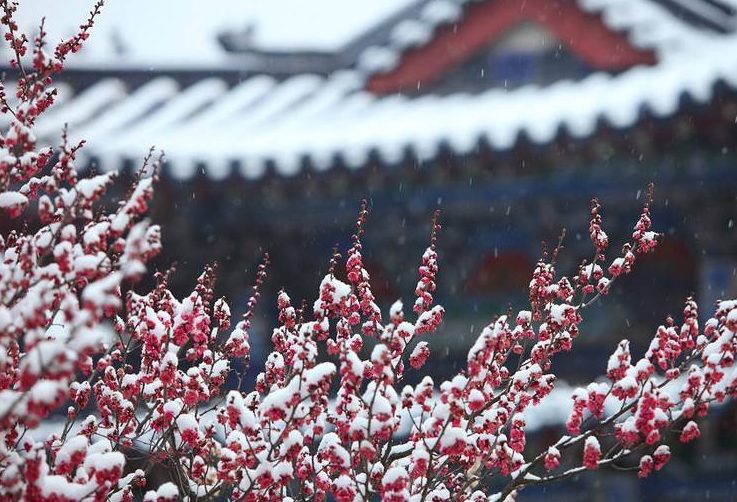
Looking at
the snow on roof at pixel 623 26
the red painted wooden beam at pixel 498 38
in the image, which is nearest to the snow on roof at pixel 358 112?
the snow on roof at pixel 623 26

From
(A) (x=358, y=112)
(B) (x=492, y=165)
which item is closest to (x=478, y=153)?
(B) (x=492, y=165)

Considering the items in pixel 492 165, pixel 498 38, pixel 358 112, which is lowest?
pixel 492 165

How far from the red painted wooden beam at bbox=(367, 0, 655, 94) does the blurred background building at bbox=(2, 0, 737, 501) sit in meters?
0.02

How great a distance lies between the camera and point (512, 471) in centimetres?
263

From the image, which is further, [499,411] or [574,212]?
[574,212]

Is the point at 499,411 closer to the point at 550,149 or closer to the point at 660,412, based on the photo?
the point at 660,412

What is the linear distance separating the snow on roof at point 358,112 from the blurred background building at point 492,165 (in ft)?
0.08

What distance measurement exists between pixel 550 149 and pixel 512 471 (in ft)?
9.98

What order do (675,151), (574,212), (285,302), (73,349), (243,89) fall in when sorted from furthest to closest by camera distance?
(243,89), (574,212), (675,151), (285,302), (73,349)

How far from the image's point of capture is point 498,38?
24.1ft

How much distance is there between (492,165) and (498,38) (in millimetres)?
2316

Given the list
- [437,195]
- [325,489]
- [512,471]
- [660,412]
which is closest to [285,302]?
[325,489]

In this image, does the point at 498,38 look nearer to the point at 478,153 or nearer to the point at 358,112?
the point at 358,112

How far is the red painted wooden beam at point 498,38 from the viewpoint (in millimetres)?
7012
